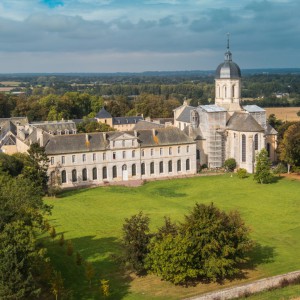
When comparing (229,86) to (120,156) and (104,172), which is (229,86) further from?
(104,172)

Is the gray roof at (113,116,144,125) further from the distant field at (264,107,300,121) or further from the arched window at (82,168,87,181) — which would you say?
the distant field at (264,107,300,121)

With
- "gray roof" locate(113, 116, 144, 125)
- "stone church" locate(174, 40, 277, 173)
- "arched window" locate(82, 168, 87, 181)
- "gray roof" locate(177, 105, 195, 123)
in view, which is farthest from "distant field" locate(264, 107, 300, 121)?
Answer: "arched window" locate(82, 168, 87, 181)

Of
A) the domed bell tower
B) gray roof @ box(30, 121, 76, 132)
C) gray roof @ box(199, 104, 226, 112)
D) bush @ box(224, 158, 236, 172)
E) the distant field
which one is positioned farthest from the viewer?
the distant field

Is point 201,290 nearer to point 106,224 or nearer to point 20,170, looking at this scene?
point 106,224

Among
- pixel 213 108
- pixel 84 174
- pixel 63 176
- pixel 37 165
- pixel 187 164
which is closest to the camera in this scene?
pixel 37 165

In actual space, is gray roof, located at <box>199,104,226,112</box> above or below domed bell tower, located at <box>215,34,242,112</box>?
below

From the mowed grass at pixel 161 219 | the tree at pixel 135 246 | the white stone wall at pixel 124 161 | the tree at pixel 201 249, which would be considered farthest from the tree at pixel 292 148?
the tree at pixel 135 246

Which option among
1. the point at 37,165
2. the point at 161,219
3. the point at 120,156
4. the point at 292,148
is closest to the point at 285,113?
the point at 292,148
